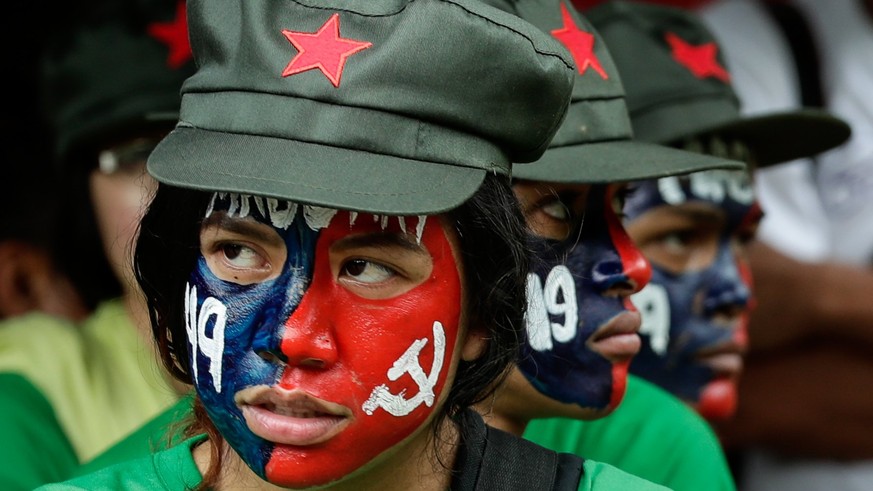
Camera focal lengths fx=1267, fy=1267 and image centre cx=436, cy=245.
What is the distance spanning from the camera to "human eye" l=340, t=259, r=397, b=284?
164cm

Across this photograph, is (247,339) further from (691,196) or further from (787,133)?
(787,133)

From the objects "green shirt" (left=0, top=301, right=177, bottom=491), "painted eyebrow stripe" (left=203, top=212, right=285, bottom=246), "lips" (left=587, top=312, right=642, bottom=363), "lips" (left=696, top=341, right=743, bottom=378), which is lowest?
"green shirt" (left=0, top=301, right=177, bottom=491)

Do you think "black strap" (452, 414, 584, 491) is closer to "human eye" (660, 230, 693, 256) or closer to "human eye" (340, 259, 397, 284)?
"human eye" (340, 259, 397, 284)

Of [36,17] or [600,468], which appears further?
[36,17]

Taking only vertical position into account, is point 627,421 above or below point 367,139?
below

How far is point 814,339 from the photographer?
355 cm

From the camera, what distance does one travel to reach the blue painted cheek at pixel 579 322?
2141mm

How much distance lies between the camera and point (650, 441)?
2557 mm

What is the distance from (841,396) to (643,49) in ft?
4.58

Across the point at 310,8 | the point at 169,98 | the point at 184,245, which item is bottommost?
the point at 169,98

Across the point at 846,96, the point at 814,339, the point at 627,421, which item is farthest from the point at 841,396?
the point at 627,421

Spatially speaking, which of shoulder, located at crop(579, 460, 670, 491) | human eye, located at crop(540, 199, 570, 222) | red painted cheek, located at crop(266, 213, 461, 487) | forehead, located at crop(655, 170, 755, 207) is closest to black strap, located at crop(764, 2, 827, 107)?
forehead, located at crop(655, 170, 755, 207)

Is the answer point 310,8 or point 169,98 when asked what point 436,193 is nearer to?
point 310,8

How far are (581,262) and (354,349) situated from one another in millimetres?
669
